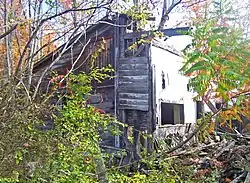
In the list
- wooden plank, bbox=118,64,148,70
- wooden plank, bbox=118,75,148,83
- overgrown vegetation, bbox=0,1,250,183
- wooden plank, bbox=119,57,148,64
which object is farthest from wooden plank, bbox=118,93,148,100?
overgrown vegetation, bbox=0,1,250,183

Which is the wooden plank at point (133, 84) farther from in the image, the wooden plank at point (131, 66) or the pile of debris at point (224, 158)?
the pile of debris at point (224, 158)

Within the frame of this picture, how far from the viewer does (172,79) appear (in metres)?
9.87

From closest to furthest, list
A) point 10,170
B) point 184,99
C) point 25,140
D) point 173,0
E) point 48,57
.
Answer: point 10,170 → point 25,140 → point 173,0 → point 48,57 → point 184,99

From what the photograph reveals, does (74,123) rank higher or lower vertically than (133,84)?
lower

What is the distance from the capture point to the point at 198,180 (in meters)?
5.87

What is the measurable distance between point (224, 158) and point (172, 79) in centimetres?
340

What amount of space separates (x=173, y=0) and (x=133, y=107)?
2809mm

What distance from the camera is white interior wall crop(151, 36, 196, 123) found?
27.9 feet

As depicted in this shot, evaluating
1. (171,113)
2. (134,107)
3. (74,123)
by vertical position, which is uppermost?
(74,123)

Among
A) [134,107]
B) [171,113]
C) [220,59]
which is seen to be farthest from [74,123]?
[171,113]

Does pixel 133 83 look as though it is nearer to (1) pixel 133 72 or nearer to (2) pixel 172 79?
(1) pixel 133 72

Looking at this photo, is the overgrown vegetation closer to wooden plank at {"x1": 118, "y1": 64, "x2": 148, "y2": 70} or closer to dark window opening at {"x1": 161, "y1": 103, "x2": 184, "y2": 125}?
wooden plank at {"x1": 118, "y1": 64, "x2": 148, "y2": 70}

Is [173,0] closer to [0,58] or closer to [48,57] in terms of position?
[48,57]

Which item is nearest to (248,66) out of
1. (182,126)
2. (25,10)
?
(25,10)
